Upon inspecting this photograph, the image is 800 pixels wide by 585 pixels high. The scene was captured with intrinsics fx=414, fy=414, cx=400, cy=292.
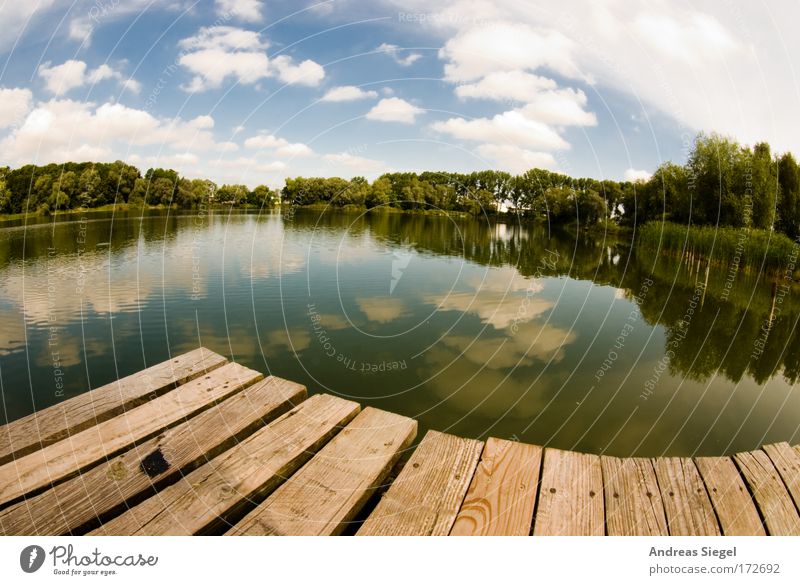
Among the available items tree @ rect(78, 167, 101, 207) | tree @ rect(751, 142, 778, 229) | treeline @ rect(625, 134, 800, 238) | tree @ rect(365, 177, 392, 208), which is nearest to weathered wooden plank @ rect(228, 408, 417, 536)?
tree @ rect(78, 167, 101, 207)

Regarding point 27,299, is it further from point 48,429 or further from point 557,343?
point 557,343

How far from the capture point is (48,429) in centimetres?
272

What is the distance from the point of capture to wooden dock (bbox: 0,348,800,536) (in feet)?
7.06

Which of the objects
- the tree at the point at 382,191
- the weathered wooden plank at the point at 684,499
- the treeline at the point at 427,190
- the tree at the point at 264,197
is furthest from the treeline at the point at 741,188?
the weathered wooden plank at the point at 684,499

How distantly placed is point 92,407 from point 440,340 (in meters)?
6.42

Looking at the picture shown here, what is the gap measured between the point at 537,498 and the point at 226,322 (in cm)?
845

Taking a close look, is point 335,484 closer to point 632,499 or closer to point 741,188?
point 632,499

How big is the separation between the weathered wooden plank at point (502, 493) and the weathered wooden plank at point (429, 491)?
0.19 feet

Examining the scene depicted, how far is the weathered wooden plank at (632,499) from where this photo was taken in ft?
7.47

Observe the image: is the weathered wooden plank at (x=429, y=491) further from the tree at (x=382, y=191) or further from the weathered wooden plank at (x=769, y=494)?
the tree at (x=382, y=191)

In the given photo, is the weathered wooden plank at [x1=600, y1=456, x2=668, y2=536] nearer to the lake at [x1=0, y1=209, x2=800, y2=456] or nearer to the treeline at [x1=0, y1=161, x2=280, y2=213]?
the lake at [x1=0, y1=209, x2=800, y2=456]

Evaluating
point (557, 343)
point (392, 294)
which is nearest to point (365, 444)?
point (557, 343)

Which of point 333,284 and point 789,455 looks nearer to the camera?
point 789,455

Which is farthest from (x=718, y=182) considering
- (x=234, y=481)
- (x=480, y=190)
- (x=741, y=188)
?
(x=234, y=481)
